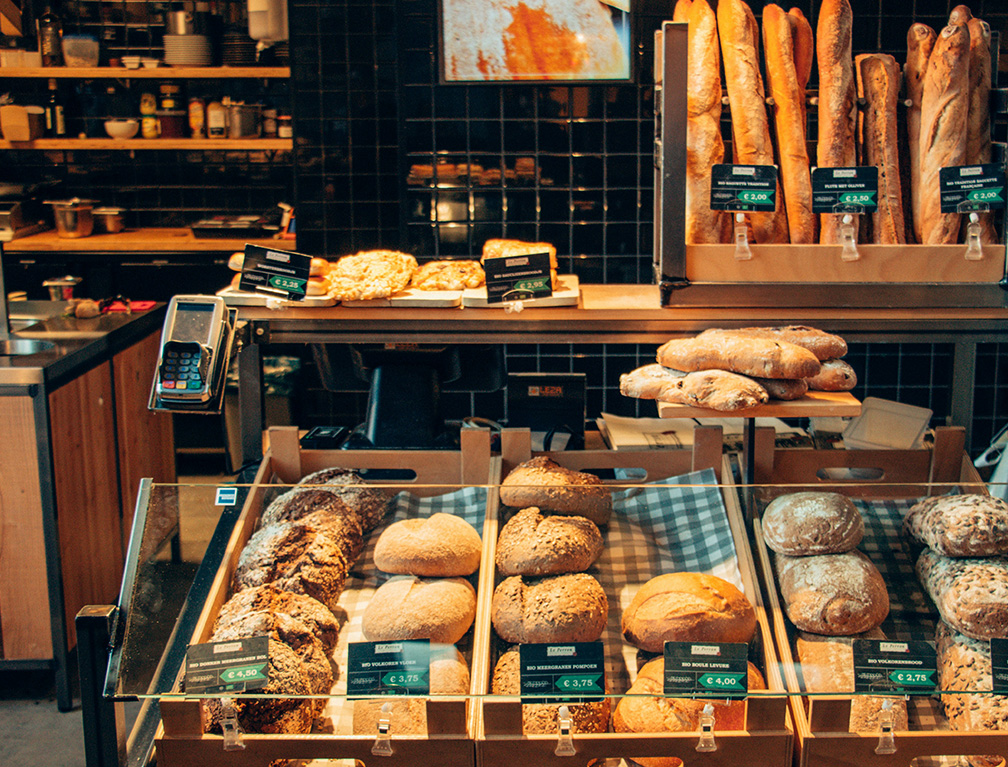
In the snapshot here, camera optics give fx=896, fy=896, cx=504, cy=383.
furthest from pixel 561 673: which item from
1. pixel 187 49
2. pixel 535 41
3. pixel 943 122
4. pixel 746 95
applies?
pixel 187 49

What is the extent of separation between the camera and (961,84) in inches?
74.2

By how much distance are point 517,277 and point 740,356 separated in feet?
1.76

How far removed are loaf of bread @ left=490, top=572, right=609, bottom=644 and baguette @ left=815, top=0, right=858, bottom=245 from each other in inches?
38.3

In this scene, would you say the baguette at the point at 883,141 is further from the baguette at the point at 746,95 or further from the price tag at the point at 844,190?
the baguette at the point at 746,95

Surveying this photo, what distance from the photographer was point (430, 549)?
1558mm

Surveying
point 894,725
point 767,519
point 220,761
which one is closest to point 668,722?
point 894,725

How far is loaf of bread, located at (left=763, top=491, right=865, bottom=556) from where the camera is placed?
1506 mm

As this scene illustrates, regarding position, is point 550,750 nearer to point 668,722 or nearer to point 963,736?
point 668,722

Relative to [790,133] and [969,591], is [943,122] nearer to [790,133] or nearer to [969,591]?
[790,133]

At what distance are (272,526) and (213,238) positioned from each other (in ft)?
9.95

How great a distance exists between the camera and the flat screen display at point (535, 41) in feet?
11.3

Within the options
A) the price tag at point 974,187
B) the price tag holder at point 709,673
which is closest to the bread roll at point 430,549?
the price tag holder at point 709,673

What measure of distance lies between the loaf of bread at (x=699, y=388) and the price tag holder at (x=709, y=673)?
48 centimetres

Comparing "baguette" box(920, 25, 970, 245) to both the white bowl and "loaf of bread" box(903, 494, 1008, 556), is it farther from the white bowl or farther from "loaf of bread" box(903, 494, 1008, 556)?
the white bowl
